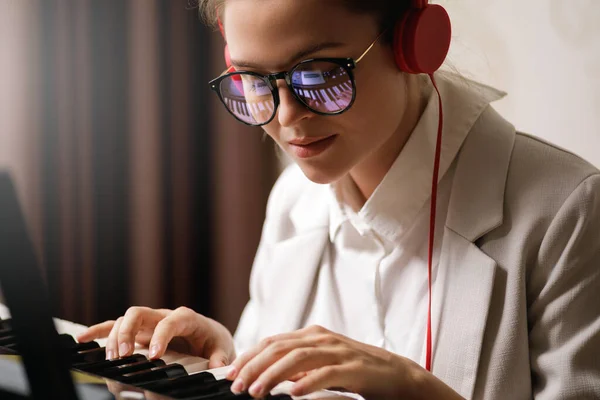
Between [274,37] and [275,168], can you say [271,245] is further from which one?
[275,168]

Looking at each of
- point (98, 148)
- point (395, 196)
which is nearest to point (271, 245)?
point (395, 196)

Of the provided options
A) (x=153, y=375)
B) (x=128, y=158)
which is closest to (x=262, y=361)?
(x=153, y=375)

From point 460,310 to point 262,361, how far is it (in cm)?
49

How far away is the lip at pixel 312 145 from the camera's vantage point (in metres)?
1.21

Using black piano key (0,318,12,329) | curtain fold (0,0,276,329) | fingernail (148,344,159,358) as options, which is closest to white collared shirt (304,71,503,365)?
fingernail (148,344,159,358)

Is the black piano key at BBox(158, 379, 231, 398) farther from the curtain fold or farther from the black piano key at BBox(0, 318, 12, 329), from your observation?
the curtain fold

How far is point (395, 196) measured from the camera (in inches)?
53.3

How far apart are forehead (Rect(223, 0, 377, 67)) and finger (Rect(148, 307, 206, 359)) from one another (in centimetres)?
42

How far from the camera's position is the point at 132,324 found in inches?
43.9

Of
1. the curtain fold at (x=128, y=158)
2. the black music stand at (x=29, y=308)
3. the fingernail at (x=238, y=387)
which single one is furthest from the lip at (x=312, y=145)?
the curtain fold at (x=128, y=158)

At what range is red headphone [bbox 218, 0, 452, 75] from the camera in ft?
3.85

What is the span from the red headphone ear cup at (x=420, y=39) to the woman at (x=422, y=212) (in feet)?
0.07

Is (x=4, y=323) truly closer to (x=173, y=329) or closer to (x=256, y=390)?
(x=173, y=329)

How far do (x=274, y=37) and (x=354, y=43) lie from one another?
0.13 m
